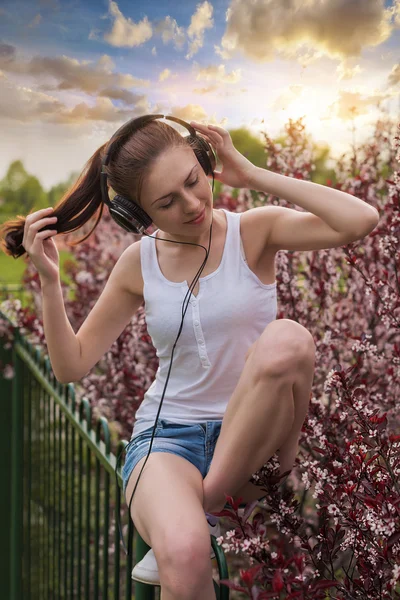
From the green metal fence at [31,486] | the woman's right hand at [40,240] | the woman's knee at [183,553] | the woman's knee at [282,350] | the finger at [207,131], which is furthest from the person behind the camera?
the green metal fence at [31,486]

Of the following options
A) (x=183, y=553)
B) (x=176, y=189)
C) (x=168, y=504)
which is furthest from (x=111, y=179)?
(x=183, y=553)

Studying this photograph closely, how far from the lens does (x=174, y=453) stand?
1.77 m

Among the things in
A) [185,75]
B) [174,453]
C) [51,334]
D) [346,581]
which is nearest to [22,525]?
[51,334]

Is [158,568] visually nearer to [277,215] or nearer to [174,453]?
[174,453]

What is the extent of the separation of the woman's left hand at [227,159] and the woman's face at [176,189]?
0.35ft

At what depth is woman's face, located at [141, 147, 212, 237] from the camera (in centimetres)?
178

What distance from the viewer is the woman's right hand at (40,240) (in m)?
2.00

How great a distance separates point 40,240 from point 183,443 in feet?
2.43

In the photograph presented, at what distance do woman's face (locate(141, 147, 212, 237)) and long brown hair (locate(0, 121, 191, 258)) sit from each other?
0.09 ft

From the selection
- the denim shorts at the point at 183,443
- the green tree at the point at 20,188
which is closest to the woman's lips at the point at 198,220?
the denim shorts at the point at 183,443

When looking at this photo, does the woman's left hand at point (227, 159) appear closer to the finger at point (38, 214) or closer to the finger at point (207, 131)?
the finger at point (207, 131)

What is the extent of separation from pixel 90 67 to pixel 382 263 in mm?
1514

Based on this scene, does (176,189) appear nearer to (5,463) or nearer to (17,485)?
(17,485)

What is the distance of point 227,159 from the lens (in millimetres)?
1919
